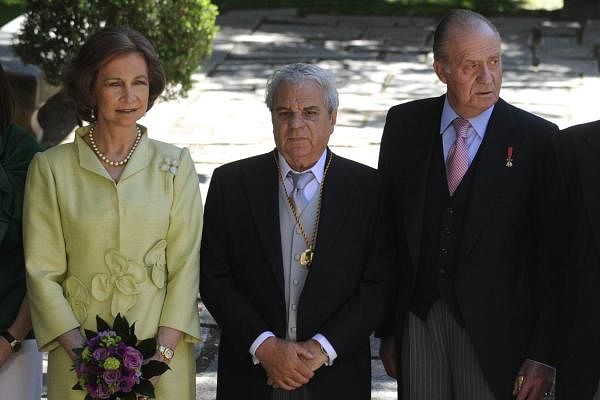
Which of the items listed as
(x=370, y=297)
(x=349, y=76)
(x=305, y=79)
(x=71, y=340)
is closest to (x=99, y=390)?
(x=71, y=340)

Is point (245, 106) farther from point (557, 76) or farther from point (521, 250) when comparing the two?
point (521, 250)

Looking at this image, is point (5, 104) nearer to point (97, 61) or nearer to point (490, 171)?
point (97, 61)

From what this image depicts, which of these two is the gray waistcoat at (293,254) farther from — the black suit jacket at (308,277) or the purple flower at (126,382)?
the purple flower at (126,382)

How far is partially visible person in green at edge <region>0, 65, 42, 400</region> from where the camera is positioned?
152 inches

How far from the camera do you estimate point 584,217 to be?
139 inches

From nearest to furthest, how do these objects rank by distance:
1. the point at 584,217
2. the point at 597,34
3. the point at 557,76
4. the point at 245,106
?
the point at 584,217 → the point at 245,106 → the point at 557,76 → the point at 597,34

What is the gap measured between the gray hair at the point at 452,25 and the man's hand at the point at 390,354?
0.96 m

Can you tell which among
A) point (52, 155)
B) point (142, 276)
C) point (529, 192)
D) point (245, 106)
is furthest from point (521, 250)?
point (245, 106)

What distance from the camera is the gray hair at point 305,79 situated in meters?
3.74

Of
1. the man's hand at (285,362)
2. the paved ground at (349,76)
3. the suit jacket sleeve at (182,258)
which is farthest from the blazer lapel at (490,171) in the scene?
the paved ground at (349,76)

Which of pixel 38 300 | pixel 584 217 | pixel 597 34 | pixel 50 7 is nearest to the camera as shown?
pixel 584 217

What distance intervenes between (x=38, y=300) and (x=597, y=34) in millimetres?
9799

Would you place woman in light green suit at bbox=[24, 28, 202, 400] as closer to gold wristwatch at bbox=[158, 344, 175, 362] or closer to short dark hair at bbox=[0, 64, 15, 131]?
gold wristwatch at bbox=[158, 344, 175, 362]

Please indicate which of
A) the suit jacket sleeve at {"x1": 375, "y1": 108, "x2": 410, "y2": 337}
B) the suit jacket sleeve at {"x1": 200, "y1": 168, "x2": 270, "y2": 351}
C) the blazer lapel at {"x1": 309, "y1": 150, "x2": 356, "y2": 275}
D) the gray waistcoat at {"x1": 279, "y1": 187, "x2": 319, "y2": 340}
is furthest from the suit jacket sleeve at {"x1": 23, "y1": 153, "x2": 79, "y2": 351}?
the suit jacket sleeve at {"x1": 375, "y1": 108, "x2": 410, "y2": 337}
